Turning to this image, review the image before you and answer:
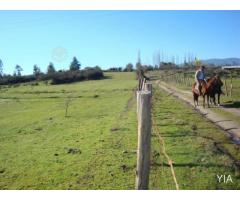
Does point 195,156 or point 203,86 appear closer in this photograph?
point 195,156

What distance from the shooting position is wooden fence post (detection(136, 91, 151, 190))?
5.99 meters

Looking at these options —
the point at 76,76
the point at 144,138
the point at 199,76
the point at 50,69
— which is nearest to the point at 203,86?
the point at 199,76

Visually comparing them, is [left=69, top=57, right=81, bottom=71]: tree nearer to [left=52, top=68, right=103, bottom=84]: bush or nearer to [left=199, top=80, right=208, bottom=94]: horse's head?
[left=52, top=68, right=103, bottom=84]: bush

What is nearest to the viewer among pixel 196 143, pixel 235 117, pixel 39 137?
pixel 196 143

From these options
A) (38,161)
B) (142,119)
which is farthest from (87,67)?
(142,119)

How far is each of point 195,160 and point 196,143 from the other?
1.81 meters

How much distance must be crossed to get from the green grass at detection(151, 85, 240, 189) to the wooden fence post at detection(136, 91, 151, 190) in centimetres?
194

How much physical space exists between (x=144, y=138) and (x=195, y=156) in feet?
14.9

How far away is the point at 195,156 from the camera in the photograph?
10.2 meters

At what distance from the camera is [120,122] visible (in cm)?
1808

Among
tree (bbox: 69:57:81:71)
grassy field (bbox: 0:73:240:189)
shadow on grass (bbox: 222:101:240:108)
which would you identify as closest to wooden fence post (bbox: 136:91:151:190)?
grassy field (bbox: 0:73:240:189)

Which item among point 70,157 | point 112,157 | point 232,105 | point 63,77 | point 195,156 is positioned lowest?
point 70,157

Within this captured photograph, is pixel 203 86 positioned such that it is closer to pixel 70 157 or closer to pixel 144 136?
pixel 70 157
